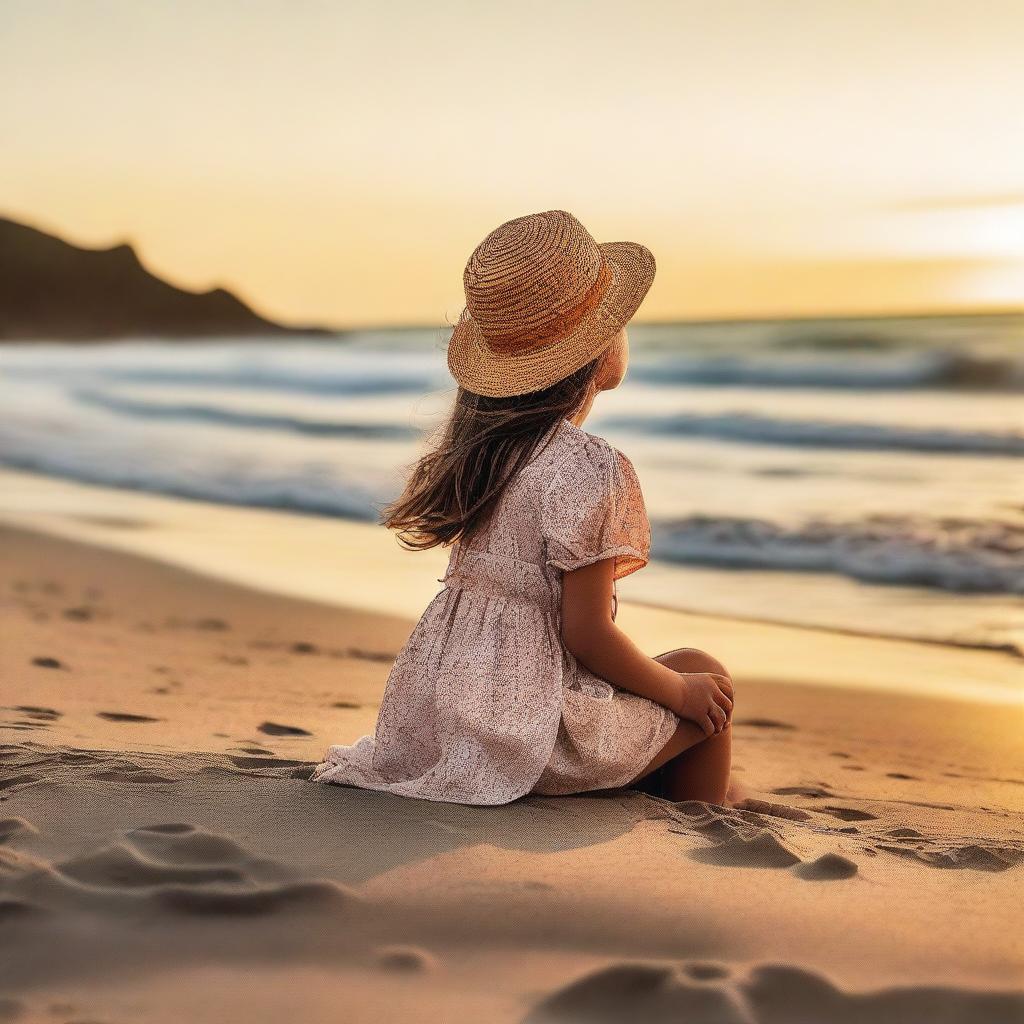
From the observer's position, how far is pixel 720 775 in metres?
3.14

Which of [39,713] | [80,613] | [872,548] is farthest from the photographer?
[872,548]

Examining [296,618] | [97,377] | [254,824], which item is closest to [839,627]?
[296,618]

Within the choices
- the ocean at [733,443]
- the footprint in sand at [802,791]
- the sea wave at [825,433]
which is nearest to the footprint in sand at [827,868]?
the footprint in sand at [802,791]

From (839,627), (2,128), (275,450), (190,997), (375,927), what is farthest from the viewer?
(2,128)

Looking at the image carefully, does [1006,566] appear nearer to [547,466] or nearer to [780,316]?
[547,466]

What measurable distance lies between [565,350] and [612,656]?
0.65m

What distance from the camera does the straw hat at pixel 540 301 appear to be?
2.90 m

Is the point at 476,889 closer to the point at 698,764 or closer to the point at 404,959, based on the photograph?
the point at 404,959

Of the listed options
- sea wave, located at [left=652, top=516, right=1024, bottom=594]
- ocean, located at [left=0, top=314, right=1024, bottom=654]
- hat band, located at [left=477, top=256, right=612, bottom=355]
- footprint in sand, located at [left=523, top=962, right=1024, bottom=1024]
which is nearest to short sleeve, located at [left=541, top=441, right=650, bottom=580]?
hat band, located at [left=477, top=256, right=612, bottom=355]

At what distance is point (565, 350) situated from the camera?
2926 mm

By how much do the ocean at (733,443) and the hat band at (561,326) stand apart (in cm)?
53

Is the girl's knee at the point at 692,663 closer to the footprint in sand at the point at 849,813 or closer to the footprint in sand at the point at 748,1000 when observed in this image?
the footprint in sand at the point at 849,813

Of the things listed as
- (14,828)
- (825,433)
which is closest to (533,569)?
(14,828)

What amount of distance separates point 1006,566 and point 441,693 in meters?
5.24
